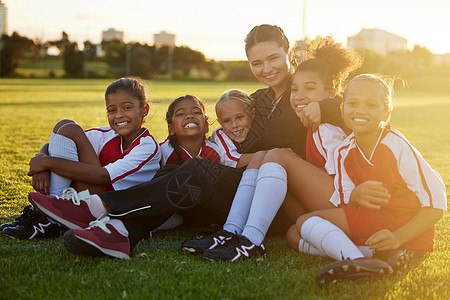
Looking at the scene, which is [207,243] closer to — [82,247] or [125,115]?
[82,247]

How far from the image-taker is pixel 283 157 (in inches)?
108

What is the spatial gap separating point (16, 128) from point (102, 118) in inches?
105

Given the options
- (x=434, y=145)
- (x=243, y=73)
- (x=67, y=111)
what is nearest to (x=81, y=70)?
(x=243, y=73)

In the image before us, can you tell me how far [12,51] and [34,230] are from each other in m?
52.0

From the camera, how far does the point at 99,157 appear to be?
3.34 m

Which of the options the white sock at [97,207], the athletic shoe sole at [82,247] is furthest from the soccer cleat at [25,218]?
the athletic shoe sole at [82,247]

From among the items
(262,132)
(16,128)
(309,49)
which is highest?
(309,49)

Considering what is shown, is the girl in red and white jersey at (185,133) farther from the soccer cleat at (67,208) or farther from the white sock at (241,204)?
the soccer cleat at (67,208)

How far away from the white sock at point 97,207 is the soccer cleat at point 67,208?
20mm

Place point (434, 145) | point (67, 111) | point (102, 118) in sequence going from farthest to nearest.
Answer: point (67, 111) < point (102, 118) < point (434, 145)

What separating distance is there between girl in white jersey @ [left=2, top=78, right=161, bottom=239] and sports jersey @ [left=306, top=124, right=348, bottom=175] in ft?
3.65

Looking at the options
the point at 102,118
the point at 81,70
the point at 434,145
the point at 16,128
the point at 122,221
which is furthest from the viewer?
the point at 81,70

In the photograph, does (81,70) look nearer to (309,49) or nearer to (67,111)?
(67,111)

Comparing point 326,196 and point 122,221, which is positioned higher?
point 326,196
